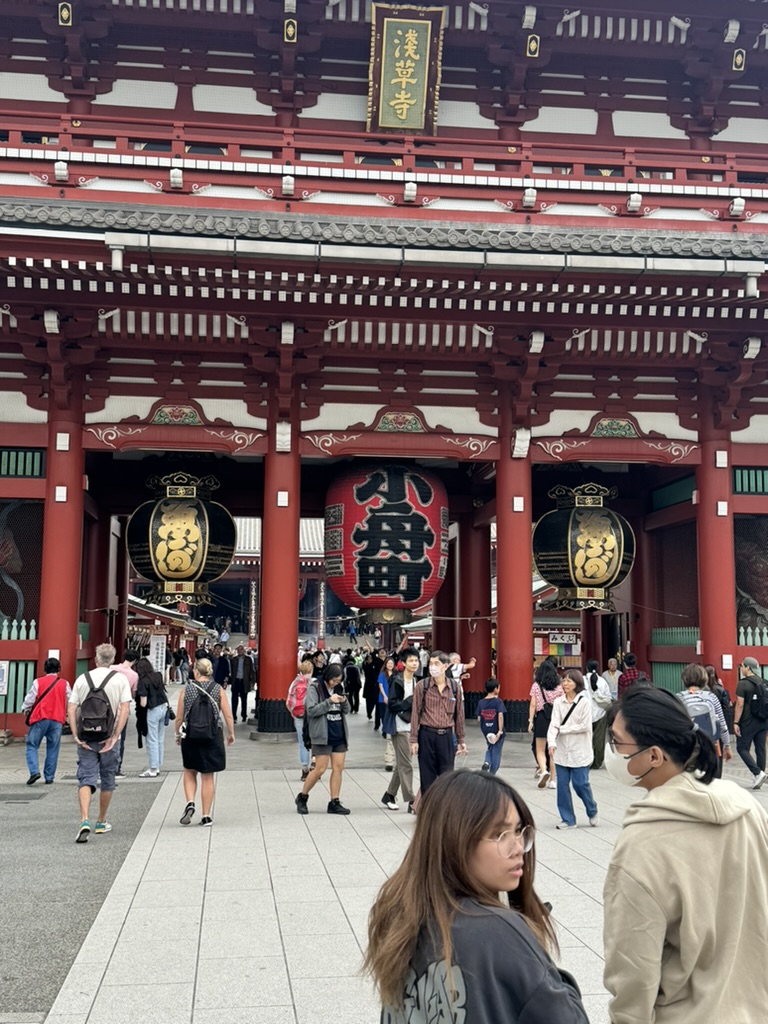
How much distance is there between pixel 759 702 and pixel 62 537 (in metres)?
10.6

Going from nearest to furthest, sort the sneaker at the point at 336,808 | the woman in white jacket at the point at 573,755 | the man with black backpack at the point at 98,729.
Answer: the man with black backpack at the point at 98,729
the woman in white jacket at the point at 573,755
the sneaker at the point at 336,808

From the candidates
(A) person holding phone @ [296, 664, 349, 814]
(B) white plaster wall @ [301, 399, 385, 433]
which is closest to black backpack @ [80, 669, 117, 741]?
(A) person holding phone @ [296, 664, 349, 814]

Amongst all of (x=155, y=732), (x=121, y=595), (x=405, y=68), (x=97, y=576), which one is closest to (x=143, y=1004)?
(x=155, y=732)

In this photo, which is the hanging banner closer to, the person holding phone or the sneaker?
the person holding phone

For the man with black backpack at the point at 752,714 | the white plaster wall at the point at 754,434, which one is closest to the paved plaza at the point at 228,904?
the man with black backpack at the point at 752,714

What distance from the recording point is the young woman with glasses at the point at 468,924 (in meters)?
1.93

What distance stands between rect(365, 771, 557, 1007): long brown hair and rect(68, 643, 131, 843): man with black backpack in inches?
272

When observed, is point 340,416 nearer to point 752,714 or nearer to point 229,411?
point 229,411

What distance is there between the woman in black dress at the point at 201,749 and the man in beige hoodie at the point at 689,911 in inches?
273

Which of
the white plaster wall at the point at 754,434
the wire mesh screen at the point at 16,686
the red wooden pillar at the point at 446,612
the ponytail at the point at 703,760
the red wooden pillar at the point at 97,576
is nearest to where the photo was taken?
the ponytail at the point at 703,760

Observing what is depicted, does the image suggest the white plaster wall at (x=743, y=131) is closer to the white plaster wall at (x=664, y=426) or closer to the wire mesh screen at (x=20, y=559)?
the white plaster wall at (x=664, y=426)

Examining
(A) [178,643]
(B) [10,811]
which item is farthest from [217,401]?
(A) [178,643]

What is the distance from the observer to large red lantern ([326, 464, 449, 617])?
53.1ft

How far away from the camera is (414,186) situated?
15.2m
